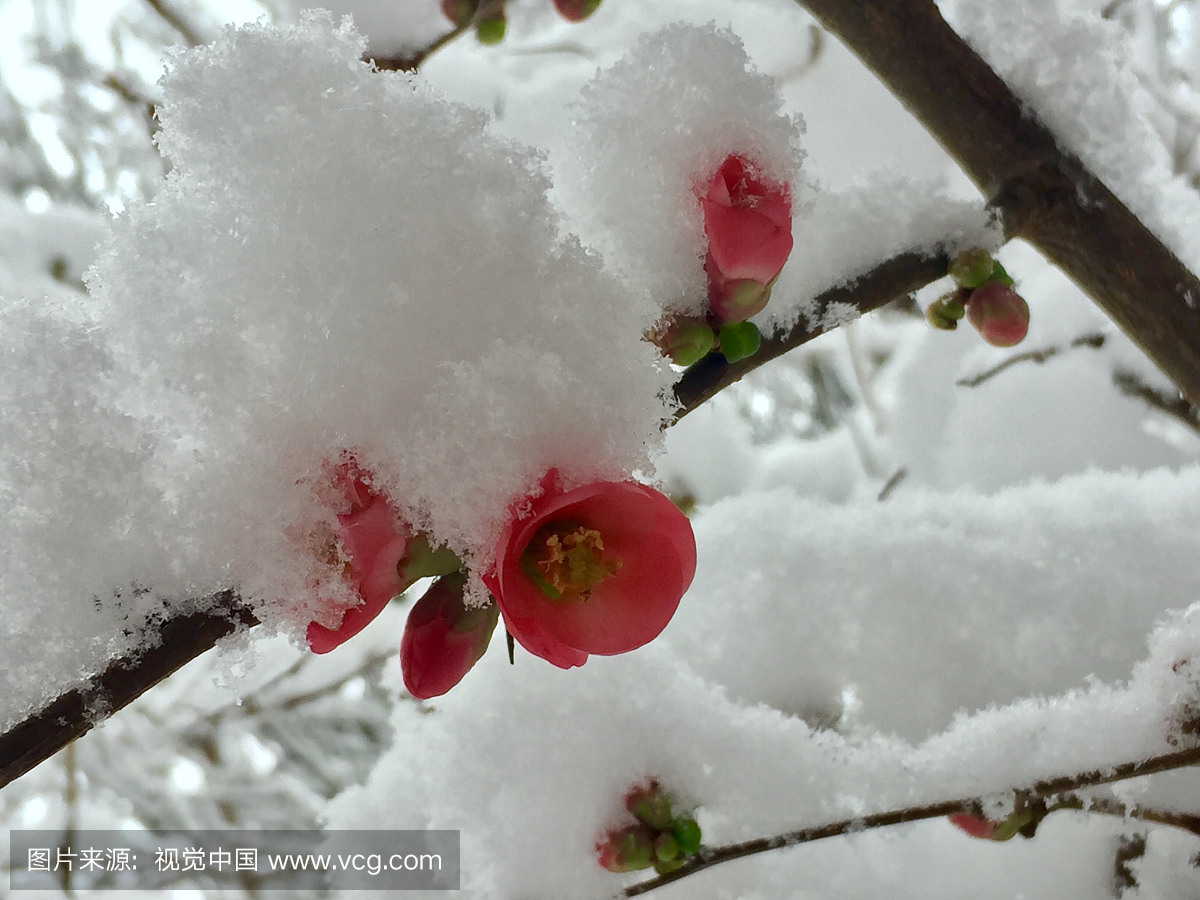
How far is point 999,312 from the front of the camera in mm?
548

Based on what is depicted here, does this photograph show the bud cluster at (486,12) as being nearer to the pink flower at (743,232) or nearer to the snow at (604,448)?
the snow at (604,448)

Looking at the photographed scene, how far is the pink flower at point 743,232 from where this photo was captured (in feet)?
1.19

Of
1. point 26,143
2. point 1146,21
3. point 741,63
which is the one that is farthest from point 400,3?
point 1146,21

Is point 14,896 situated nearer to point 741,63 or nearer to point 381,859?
point 381,859

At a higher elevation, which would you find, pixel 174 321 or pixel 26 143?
pixel 26 143

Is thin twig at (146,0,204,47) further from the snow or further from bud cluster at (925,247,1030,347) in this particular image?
bud cluster at (925,247,1030,347)

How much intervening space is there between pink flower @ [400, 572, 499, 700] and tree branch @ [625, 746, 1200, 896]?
0.82 feet

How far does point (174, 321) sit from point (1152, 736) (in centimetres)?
56

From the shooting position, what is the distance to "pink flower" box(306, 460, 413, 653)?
28 centimetres

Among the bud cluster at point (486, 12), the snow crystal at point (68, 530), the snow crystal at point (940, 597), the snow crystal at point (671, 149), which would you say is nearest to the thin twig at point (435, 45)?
the bud cluster at point (486, 12)

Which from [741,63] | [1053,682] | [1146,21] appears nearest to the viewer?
[741,63]

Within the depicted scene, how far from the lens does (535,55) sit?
43.3 inches

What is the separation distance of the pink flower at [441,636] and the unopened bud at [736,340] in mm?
180

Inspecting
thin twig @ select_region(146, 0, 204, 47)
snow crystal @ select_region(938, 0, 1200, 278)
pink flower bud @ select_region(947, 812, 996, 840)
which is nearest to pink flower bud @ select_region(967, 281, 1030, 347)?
snow crystal @ select_region(938, 0, 1200, 278)
